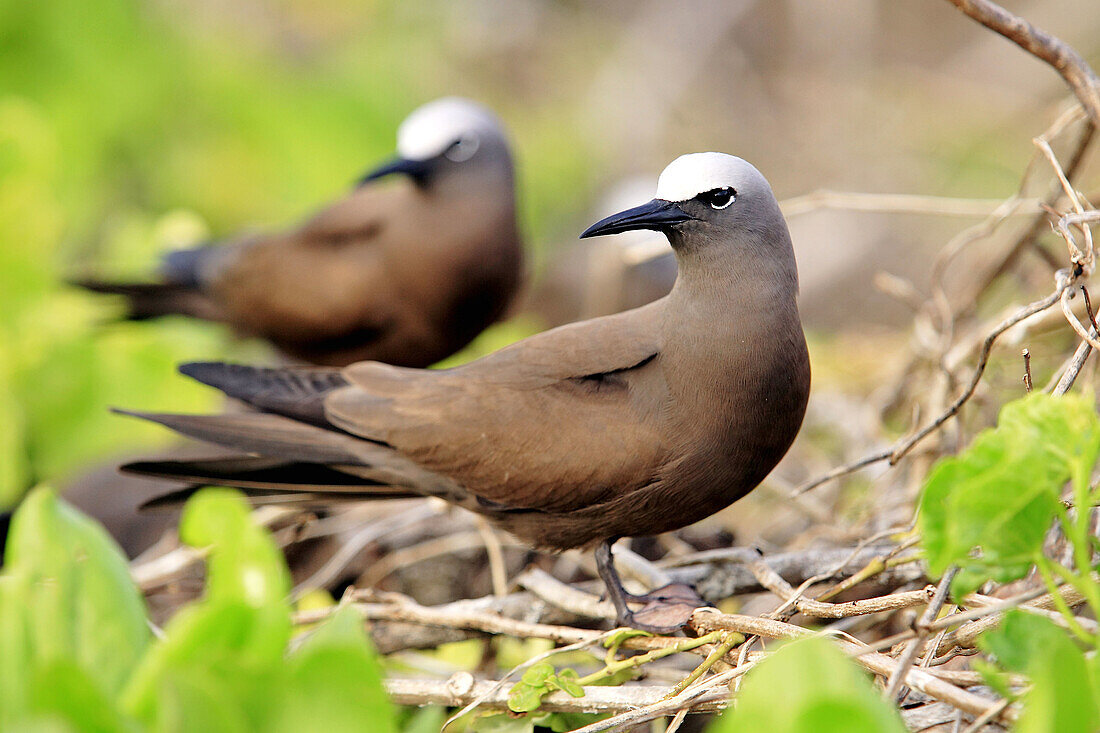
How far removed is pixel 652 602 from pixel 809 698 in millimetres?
991

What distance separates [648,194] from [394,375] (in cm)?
389

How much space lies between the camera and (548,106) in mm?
7863

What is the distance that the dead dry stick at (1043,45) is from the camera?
1.97m

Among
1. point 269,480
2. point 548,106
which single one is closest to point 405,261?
point 269,480

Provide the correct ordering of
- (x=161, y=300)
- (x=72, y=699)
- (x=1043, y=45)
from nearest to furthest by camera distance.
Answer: (x=72, y=699), (x=1043, y=45), (x=161, y=300)

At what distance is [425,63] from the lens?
25.8 feet

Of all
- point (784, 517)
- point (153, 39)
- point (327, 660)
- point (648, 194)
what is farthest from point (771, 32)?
point (327, 660)

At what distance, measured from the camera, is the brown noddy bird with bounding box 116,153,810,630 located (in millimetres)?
2006

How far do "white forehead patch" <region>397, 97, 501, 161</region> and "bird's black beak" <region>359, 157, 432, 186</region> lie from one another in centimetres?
5

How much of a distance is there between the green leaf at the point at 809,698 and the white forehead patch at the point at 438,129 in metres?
2.94

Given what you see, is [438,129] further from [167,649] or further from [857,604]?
[167,649]

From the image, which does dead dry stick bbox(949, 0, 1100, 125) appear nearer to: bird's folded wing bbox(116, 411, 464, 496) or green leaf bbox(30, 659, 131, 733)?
bird's folded wing bbox(116, 411, 464, 496)

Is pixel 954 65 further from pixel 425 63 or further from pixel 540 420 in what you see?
pixel 540 420

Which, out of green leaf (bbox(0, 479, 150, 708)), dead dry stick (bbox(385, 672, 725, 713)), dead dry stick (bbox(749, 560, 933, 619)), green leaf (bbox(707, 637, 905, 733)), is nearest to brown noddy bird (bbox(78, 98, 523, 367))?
dead dry stick (bbox(385, 672, 725, 713))
